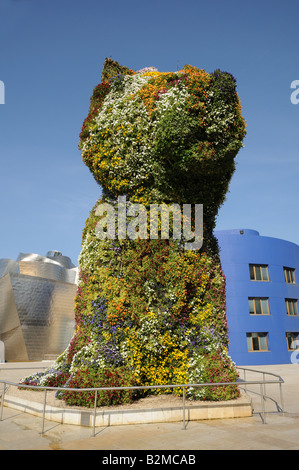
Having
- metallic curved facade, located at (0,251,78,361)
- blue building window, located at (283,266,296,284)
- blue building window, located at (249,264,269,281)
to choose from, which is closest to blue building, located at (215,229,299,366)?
blue building window, located at (249,264,269,281)

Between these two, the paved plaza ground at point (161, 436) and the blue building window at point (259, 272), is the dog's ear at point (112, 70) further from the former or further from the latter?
the blue building window at point (259, 272)

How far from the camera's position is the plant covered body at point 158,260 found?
24.9 feet

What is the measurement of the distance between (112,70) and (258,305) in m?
25.1

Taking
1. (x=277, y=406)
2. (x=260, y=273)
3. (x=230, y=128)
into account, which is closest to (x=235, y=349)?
(x=260, y=273)

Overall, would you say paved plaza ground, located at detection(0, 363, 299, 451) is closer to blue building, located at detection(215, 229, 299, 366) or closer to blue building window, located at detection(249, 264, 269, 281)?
blue building, located at detection(215, 229, 299, 366)

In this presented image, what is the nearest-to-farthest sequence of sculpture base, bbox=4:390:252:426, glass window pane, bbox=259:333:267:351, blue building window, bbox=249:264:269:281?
1. sculpture base, bbox=4:390:252:426
2. glass window pane, bbox=259:333:267:351
3. blue building window, bbox=249:264:269:281

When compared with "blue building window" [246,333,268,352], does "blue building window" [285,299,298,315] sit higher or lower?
higher

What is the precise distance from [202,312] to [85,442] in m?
3.81

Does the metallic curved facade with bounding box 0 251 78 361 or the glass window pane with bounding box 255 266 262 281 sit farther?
the metallic curved facade with bounding box 0 251 78 361

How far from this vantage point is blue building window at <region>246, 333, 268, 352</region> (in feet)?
94.6

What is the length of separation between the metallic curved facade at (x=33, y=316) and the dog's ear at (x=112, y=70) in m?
24.7

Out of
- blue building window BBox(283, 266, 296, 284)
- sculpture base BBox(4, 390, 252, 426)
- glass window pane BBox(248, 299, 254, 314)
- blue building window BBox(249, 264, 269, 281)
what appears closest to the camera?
sculpture base BBox(4, 390, 252, 426)

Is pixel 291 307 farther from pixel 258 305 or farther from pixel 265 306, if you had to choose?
pixel 258 305

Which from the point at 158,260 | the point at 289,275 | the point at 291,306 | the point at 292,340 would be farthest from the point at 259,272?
the point at 158,260
